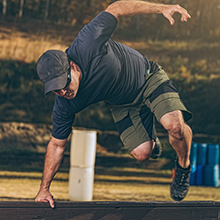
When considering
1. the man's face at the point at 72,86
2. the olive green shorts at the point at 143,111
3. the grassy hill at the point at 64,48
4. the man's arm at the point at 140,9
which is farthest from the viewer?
the grassy hill at the point at 64,48

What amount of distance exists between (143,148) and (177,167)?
0.43m

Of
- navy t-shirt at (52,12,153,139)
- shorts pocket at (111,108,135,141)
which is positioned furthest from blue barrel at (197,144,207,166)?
navy t-shirt at (52,12,153,139)

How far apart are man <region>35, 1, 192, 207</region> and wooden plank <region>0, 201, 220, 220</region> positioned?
13 centimetres

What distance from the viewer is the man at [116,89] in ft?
10.7

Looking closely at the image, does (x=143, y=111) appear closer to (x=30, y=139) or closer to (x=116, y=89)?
(x=116, y=89)

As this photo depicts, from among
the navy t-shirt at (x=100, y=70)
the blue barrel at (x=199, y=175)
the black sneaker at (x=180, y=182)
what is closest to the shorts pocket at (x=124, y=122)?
the navy t-shirt at (x=100, y=70)

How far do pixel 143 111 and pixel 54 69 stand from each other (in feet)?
4.82

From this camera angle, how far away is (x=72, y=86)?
10.6 ft

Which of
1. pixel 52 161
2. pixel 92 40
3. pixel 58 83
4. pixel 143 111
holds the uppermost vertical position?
pixel 92 40

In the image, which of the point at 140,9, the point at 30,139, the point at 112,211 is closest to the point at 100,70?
the point at 140,9

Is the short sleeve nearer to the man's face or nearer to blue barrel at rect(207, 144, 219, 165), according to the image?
the man's face

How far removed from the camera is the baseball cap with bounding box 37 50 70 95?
10.0ft

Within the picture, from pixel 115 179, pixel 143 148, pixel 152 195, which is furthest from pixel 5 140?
pixel 143 148

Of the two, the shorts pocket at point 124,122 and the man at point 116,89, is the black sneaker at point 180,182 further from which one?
the shorts pocket at point 124,122
